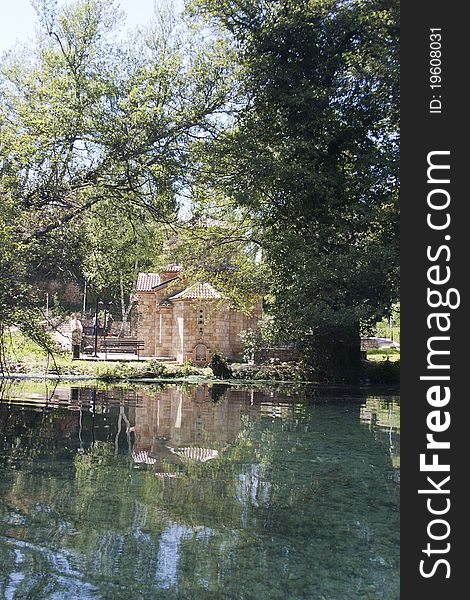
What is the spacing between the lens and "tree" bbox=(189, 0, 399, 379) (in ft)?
56.6

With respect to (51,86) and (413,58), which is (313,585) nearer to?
(413,58)

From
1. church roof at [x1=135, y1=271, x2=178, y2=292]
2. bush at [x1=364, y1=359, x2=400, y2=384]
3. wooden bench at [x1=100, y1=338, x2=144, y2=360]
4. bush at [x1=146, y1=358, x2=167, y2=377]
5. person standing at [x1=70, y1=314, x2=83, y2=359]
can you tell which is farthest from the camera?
church roof at [x1=135, y1=271, x2=178, y2=292]

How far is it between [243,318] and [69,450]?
18839 millimetres

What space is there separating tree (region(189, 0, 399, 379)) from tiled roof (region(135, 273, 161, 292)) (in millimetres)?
12601

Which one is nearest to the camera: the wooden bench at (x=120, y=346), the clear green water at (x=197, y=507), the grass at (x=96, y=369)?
the clear green water at (x=197, y=507)

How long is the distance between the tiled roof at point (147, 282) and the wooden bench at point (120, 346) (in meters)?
2.92

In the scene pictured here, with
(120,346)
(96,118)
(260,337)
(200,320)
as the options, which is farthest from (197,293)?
(96,118)

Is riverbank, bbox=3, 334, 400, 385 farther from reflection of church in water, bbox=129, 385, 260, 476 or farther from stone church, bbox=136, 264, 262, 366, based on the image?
stone church, bbox=136, 264, 262, 366

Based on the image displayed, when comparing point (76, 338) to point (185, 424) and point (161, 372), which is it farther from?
point (185, 424)

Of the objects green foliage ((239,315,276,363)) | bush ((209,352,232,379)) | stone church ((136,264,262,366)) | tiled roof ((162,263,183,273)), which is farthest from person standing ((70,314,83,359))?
green foliage ((239,315,276,363))

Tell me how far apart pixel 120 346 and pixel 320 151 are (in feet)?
43.5

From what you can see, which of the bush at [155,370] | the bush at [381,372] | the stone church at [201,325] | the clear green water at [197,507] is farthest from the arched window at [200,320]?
the clear green water at [197,507]

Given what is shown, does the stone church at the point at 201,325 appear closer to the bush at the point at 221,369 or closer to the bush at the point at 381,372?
the bush at the point at 221,369

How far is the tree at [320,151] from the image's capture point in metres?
17.2
